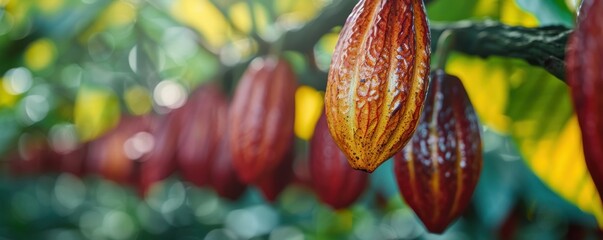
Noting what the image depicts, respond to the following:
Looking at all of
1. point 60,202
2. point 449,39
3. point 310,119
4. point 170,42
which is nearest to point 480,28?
point 449,39

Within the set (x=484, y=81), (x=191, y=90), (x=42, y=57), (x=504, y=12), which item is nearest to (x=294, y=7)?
(x=191, y=90)

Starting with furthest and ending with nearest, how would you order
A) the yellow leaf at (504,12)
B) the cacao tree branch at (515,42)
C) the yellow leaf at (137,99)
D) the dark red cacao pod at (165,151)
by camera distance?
the yellow leaf at (137,99), the dark red cacao pod at (165,151), the yellow leaf at (504,12), the cacao tree branch at (515,42)

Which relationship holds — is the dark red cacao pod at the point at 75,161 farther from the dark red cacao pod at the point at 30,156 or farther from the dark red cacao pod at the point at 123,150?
the dark red cacao pod at the point at 30,156

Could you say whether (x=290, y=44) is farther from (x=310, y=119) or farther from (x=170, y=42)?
(x=170, y=42)

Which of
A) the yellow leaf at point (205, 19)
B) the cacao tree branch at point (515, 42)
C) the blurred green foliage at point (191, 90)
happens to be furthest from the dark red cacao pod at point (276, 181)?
the yellow leaf at point (205, 19)

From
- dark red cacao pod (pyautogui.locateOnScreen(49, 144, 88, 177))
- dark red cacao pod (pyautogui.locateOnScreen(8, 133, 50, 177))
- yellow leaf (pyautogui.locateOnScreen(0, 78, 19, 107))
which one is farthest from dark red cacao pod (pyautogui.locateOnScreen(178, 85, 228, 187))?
dark red cacao pod (pyautogui.locateOnScreen(8, 133, 50, 177))

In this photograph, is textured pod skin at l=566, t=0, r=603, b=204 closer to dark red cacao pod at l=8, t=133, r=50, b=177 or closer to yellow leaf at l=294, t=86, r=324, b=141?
yellow leaf at l=294, t=86, r=324, b=141

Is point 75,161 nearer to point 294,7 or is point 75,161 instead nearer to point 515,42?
point 294,7
